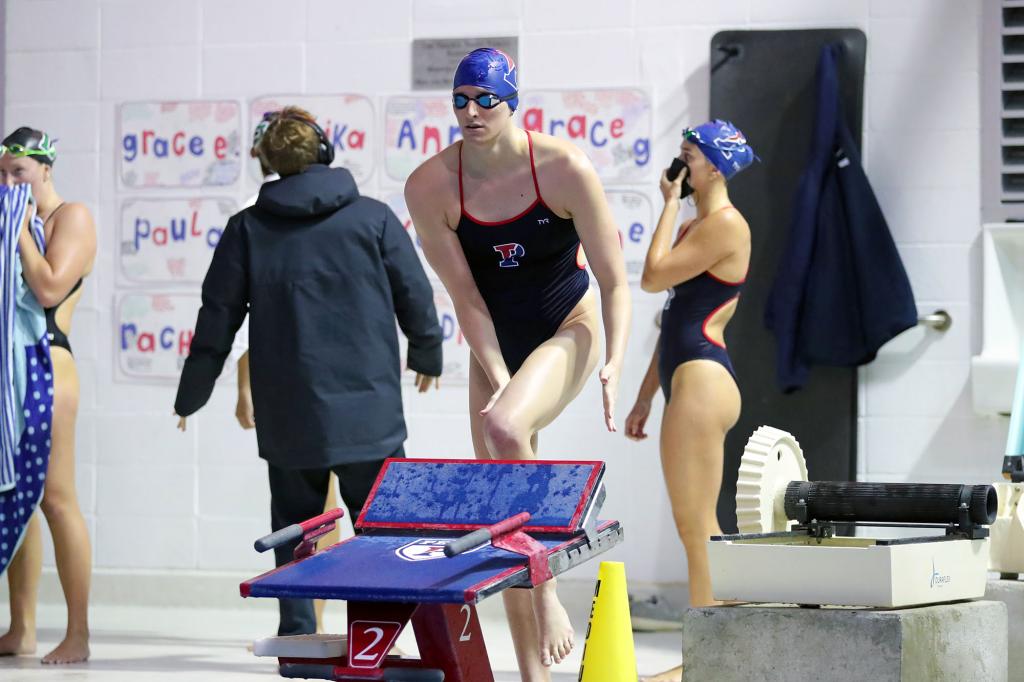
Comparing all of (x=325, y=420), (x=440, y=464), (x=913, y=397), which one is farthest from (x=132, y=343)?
(x=440, y=464)

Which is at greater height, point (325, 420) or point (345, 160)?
point (345, 160)

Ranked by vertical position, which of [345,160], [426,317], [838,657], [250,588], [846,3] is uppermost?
[846,3]

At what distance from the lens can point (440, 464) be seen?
2.82 metres

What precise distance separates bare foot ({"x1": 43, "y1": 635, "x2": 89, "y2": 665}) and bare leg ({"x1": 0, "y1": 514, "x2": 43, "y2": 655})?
0.17 metres

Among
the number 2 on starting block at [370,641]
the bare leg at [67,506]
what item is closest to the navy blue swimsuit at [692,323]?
the bare leg at [67,506]

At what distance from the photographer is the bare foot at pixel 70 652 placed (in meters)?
4.73

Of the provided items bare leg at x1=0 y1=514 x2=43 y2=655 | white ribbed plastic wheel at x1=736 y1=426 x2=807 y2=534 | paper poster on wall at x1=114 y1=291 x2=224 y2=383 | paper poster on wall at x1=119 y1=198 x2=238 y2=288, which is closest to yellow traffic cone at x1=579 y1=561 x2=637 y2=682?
white ribbed plastic wheel at x1=736 y1=426 x2=807 y2=534

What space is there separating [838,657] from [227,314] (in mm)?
2567

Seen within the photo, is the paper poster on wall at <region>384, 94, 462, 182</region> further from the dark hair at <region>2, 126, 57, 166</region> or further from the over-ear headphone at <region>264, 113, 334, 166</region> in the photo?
the dark hair at <region>2, 126, 57, 166</region>

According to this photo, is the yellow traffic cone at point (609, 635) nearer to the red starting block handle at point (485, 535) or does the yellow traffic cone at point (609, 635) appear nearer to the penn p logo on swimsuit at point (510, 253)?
the penn p logo on swimsuit at point (510, 253)

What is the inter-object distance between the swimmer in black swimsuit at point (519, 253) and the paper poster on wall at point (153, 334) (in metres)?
2.90

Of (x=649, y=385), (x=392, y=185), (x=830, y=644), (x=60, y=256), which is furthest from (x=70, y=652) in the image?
(x=830, y=644)

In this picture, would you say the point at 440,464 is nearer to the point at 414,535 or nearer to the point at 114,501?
the point at 414,535

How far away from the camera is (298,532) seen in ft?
8.64
